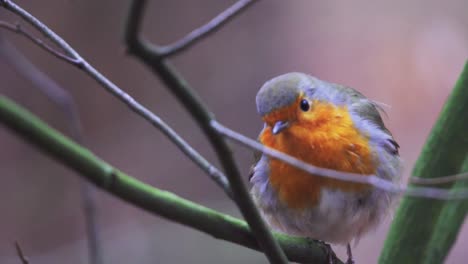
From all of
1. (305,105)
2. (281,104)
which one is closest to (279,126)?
(281,104)

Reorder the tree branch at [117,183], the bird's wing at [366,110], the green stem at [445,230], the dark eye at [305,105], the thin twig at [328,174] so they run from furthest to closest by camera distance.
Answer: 1. the bird's wing at [366,110]
2. the dark eye at [305,105]
3. the green stem at [445,230]
4. the thin twig at [328,174]
5. the tree branch at [117,183]

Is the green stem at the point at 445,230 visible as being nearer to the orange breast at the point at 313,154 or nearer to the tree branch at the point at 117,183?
the tree branch at the point at 117,183

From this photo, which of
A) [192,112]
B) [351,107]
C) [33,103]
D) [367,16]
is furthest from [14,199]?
[192,112]

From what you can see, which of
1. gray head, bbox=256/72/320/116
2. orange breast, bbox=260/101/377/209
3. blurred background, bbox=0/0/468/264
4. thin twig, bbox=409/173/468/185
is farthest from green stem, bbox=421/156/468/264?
blurred background, bbox=0/0/468/264

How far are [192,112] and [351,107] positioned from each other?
1.59 metres

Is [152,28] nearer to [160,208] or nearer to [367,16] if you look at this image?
[367,16]

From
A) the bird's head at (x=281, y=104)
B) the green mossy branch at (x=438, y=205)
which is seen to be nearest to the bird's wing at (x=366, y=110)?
the bird's head at (x=281, y=104)

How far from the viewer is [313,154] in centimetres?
244

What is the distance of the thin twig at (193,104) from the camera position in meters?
1.16

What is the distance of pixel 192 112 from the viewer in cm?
125

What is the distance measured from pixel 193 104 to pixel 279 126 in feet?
3.81

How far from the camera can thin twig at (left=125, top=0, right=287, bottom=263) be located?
3.80 ft

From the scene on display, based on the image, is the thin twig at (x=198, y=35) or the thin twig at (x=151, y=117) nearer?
the thin twig at (x=198, y=35)

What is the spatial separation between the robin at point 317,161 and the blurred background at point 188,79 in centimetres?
244
